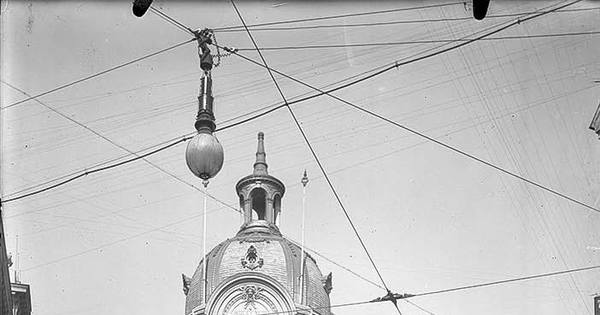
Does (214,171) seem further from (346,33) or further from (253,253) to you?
(253,253)

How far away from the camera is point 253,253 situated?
2131 inches

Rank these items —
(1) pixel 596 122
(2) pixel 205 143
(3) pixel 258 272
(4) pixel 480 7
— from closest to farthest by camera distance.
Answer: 1. (4) pixel 480 7
2. (2) pixel 205 143
3. (1) pixel 596 122
4. (3) pixel 258 272

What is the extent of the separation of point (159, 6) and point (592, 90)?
560 cm

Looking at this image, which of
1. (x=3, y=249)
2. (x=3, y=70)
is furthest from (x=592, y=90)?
(x=3, y=249)

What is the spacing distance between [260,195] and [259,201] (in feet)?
1.04

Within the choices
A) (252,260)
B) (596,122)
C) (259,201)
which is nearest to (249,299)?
(252,260)

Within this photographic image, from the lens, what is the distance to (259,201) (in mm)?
59875

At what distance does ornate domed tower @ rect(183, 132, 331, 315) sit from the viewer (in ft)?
169

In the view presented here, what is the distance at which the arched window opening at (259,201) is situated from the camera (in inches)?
2343

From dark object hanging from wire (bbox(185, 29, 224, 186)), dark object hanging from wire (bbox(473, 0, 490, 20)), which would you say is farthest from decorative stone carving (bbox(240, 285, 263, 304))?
dark object hanging from wire (bbox(473, 0, 490, 20))

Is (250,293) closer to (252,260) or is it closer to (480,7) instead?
(252,260)

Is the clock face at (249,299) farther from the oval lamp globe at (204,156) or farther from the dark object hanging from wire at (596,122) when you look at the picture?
the oval lamp globe at (204,156)

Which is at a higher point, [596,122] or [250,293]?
[250,293]

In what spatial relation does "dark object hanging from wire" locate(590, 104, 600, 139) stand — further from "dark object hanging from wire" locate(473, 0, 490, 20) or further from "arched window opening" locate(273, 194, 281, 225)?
"arched window opening" locate(273, 194, 281, 225)
